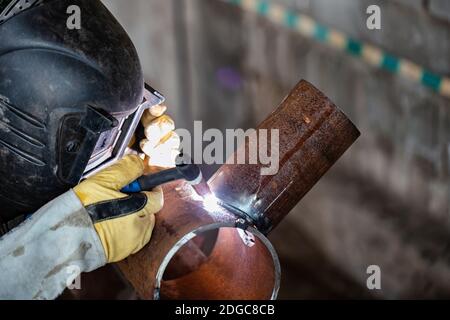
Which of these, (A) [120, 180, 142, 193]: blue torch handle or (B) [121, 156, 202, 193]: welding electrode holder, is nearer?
(B) [121, 156, 202, 193]: welding electrode holder

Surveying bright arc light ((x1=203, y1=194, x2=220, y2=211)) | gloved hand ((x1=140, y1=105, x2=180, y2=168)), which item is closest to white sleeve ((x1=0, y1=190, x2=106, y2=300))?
bright arc light ((x1=203, y1=194, x2=220, y2=211))

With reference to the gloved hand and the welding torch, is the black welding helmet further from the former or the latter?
the gloved hand

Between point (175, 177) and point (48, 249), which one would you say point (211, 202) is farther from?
point (48, 249)

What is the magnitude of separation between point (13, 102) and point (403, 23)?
2.37 m

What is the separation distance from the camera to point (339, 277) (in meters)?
4.58

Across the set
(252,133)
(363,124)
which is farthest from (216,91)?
(252,133)

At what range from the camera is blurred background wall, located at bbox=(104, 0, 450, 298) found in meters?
3.84

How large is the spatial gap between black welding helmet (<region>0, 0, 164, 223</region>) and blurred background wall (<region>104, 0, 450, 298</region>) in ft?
6.66

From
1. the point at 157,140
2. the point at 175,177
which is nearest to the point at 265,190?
the point at 175,177

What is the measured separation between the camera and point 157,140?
2840 millimetres

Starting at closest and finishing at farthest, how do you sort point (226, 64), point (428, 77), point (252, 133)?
point (252, 133) → point (428, 77) → point (226, 64)

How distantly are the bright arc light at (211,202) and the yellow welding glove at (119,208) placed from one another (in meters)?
0.18

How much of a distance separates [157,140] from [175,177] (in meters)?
0.53

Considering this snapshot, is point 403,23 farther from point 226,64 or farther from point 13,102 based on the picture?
point 13,102
